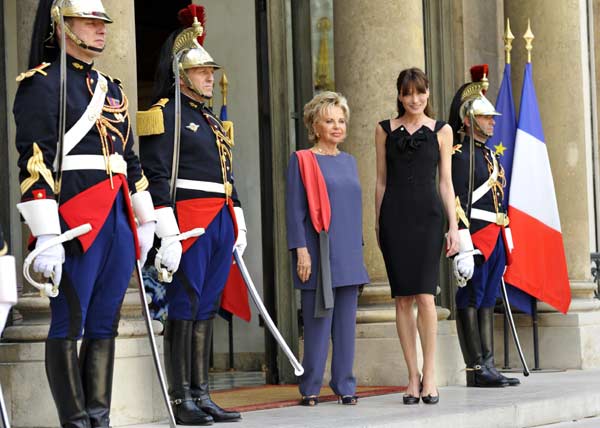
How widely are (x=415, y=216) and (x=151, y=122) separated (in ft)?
6.32

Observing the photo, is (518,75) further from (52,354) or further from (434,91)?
(52,354)

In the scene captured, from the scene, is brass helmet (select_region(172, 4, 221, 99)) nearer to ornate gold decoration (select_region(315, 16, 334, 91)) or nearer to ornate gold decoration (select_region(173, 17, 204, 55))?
ornate gold decoration (select_region(173, 17, 204, 55))

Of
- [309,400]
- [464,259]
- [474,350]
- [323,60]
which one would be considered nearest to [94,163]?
[309,400]

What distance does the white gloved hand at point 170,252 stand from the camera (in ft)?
22.5

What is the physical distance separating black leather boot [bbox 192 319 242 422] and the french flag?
14.0ft

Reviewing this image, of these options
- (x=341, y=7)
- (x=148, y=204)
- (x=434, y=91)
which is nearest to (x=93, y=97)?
(x=148, y=204)

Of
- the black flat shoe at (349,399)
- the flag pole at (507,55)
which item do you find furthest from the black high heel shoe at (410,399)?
the flag pole at (507,55)

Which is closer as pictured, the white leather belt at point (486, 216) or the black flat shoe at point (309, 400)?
the black flat shoe at point (309, 400)

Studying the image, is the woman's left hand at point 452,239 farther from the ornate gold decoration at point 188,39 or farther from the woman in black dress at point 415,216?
the ornate gold decoration at point 188,39

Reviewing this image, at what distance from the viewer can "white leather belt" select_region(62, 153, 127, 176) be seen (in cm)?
625

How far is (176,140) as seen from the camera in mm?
7270

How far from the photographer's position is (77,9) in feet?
20.4

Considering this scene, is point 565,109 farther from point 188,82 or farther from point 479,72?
point 188,82

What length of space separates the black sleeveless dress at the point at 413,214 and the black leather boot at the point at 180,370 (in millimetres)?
1701
